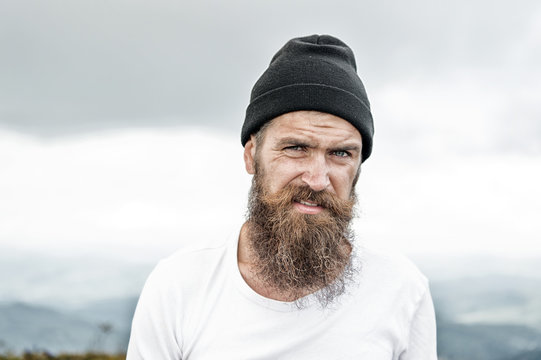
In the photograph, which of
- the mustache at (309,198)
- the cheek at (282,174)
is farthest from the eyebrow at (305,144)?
the mustache at (309,198)

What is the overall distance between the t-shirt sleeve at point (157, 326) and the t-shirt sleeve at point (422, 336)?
163 cm

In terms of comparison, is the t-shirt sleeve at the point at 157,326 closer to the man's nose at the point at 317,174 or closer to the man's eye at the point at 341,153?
the man's nose at the point at 317,174

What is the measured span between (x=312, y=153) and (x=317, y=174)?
0.15m

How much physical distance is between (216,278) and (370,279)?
3.59 ft

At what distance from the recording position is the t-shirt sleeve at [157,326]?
12.2ft

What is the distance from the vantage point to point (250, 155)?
170 inches

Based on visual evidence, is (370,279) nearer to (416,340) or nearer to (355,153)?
(416,340)

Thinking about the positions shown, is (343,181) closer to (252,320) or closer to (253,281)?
(253,281)

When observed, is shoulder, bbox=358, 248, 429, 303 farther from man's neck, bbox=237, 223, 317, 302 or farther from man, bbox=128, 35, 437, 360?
man's neck, bbox=237, 223, 317, 302

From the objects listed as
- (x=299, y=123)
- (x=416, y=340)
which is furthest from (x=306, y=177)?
(x=416, y=340)

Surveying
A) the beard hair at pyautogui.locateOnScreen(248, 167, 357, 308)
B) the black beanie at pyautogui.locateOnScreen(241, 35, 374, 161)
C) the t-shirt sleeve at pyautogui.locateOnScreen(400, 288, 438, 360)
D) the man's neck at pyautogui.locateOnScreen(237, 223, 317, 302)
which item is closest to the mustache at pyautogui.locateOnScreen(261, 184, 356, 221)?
the beard hair at pyautogui.locateOnScreen(248, 167, 357, 308)

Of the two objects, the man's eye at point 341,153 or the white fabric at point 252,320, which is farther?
the man's eye at point 341,153

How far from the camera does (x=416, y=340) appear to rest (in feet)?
13.1

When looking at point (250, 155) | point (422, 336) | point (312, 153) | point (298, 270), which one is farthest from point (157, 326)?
point (422, 336)
